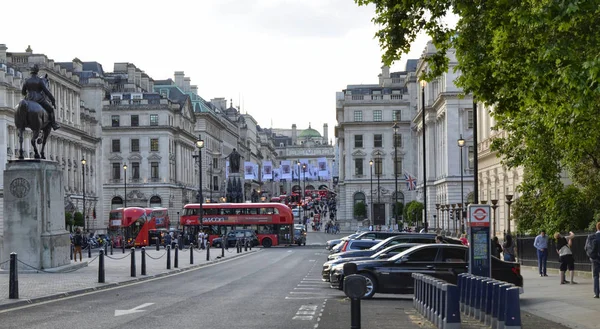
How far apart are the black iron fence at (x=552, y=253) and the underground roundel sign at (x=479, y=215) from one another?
11.0 metres

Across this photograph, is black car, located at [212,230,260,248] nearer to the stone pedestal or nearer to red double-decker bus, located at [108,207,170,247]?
red double-decker bus, located at [108,207,170,247]

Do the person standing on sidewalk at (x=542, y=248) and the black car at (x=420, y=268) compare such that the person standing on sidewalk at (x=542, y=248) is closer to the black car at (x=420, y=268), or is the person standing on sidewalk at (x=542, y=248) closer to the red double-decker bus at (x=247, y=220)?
the black car at (x=420, y=268)

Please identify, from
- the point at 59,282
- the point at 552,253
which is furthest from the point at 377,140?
the point at 59,282

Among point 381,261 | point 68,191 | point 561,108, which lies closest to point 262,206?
point 68,191

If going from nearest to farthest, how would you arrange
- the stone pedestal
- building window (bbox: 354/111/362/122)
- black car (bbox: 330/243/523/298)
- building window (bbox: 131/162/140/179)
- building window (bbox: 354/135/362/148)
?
black car (bbox: 330/243/523/298)
the stone pedestal
building window (bbox: 131/162/140/179)
building window (bbox: 354/111/362/122)
building window (bbox: 354/135/362/148)

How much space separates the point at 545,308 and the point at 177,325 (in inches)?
374

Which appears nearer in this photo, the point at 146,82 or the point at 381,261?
the point at 381,261

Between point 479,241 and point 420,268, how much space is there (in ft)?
6.46

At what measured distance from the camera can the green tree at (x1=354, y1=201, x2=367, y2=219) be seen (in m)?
137

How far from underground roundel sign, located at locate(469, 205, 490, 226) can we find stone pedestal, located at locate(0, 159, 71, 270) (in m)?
15.7

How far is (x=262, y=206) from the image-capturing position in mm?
82562

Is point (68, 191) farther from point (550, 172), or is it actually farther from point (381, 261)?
point (381, 261)

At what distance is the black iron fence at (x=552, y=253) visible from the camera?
117 ft

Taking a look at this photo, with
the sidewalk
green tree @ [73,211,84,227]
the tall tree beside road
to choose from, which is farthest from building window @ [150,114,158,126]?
the tall tree beside road
